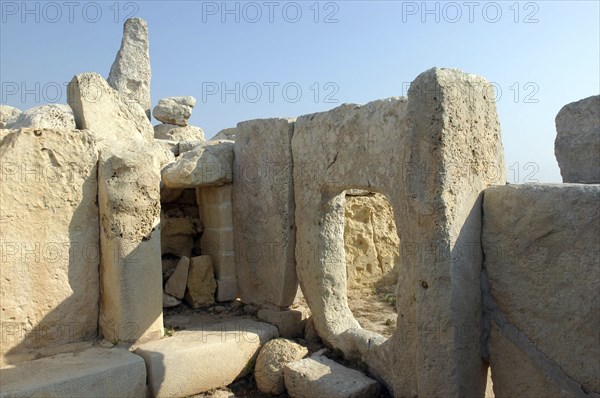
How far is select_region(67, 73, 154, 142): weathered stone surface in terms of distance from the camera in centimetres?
498

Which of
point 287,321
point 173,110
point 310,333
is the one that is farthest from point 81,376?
point 173,110

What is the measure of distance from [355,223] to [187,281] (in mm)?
2248

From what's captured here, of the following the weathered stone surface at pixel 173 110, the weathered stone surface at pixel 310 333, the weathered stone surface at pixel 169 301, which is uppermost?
the weathered stone surface at pixel 173 110

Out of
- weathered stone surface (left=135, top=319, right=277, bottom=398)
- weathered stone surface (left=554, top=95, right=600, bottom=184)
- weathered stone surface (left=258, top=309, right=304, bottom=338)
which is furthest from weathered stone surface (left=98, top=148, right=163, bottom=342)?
weathered stone surface (left=554, top=95, right=600, bottom=184)

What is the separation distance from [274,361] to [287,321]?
2.29 ft

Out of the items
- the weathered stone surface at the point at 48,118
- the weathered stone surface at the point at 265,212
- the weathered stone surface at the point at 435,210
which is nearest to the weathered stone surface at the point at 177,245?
the weathered stone surface at the point at 265,212

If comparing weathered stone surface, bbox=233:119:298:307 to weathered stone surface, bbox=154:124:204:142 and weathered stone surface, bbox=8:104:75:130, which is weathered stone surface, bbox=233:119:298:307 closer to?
weathered stone surface, bbox=8:104:75:130

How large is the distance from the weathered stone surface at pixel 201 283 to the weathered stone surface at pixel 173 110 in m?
5.75

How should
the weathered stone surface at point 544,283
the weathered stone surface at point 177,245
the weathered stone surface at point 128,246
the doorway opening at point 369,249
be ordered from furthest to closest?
the doorway opening at point 369,249 → the weathered stone surface at point 177,245 → the weathered stone surface at point 128,246 → the weathered stone surface at point 544,283

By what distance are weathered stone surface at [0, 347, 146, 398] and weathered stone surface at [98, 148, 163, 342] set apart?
10.7 inches

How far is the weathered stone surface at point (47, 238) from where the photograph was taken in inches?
155

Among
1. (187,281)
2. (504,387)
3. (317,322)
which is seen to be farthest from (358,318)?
(504,387)

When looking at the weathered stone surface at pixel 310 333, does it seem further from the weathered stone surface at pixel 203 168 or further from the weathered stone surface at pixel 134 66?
the weathered stone surface at pixel 134 66

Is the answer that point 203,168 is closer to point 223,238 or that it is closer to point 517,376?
point 223,238
